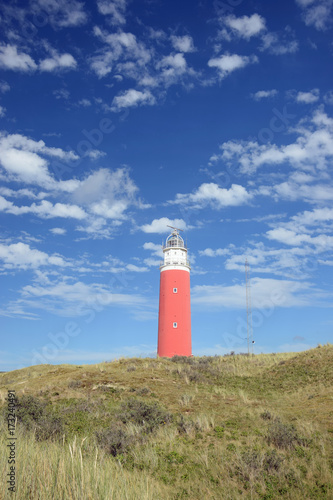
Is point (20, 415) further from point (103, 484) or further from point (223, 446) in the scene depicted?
point (103, 484)

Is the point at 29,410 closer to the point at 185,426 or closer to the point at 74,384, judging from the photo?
the point at 74,384

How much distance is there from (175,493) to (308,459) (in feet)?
13.2

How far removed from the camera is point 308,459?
32.0ft

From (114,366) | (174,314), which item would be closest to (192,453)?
(114,366)

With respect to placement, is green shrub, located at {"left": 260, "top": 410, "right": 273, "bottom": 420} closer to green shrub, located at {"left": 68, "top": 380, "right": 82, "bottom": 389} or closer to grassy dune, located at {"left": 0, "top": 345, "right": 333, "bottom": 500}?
grassy dune, located at {"left": 0, "top": 345, "right": 333, "bottom": 500}

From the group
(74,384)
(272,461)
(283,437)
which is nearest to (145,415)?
(283,437)

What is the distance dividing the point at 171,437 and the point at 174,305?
26471mm

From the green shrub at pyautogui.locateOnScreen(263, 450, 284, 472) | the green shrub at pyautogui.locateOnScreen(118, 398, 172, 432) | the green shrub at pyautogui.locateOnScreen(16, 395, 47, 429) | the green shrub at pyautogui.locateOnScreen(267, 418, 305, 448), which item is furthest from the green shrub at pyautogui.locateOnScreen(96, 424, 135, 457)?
the green shrub at pyautogui.locateOnScreen(267, 418, 305, 448)

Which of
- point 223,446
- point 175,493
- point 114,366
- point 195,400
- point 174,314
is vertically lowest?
point 175,493

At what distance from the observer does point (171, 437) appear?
11.5m

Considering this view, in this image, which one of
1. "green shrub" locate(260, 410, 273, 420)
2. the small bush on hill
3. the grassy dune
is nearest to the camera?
the grassy dune

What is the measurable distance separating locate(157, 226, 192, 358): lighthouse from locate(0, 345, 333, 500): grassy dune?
14.1 m

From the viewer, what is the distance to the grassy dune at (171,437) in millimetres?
5923

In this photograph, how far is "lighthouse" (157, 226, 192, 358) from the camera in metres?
37.5
